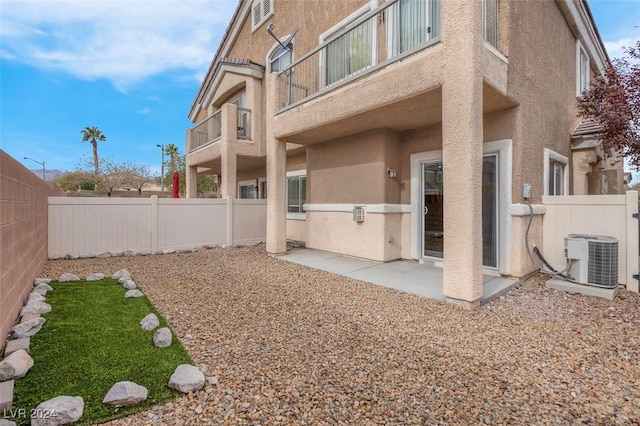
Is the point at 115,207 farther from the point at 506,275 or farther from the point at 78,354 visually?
the point at 506,275

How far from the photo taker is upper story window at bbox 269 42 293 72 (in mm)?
11438

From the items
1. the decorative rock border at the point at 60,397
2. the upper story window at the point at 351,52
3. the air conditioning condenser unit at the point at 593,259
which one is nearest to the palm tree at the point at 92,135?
the upper story window at the point at 351,52

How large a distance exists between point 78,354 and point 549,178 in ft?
30.4

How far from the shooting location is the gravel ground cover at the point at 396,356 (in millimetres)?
2418

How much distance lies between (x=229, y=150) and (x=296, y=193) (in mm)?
3033

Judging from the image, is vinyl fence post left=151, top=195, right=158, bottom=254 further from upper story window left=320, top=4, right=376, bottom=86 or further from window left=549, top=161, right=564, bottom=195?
window left=549, top=161, right=564, bottom=195

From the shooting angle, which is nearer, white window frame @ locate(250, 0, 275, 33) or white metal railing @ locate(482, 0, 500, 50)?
white metal railing @ locate(482, 0, 500, 50)

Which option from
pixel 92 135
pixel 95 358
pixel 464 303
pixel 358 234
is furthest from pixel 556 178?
pixel 92 135

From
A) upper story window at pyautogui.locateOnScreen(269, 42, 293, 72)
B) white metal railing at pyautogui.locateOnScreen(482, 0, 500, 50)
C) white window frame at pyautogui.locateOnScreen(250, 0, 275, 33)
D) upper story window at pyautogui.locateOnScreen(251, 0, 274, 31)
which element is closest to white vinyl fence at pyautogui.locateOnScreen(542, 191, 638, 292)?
white metal railing at pyautogui.locateOnScreen(482, 0, 500, 50)

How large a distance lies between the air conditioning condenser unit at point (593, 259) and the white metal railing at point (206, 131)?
1196 cm

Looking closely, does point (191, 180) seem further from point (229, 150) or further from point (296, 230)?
point (296, 230)

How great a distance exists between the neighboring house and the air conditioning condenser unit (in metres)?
0.77

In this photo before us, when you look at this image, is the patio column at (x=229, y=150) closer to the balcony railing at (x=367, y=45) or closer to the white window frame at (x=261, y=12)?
the balcony railing at (x=367, y=45)

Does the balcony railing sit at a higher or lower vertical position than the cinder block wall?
higher
